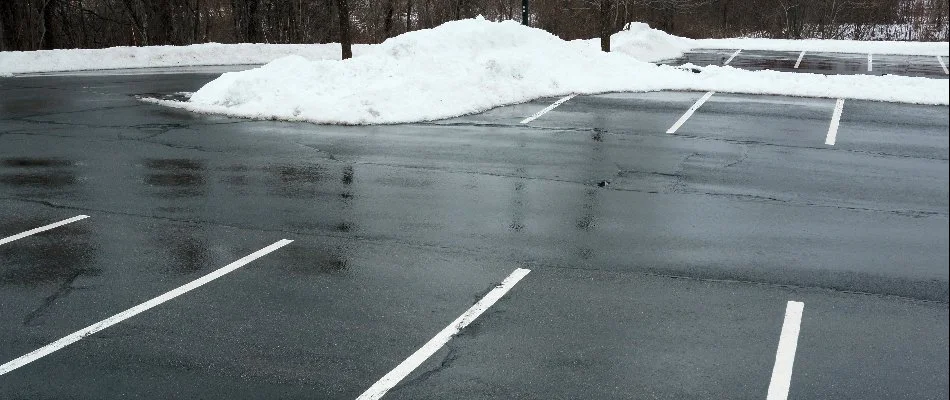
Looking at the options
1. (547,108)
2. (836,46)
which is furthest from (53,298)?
(836,46)

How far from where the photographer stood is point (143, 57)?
28594 mm

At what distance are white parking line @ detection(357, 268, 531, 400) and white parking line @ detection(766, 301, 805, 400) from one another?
1.95 m

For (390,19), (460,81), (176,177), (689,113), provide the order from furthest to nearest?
(390,19) < (460,81) < (689,113) < (176,177)

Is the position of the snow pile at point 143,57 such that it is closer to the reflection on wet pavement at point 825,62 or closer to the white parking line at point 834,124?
the reflection on wet pavement at point 825,62

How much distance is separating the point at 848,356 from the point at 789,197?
4.42 meters

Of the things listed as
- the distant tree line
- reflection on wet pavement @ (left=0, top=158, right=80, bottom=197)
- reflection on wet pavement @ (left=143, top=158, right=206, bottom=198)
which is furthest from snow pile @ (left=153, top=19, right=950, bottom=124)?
the distant tree line

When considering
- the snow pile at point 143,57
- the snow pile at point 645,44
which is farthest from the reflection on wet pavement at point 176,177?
the snow pile at point 645,44

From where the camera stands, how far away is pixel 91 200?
375 inches

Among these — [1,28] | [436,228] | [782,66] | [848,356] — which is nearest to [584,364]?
[848,356]

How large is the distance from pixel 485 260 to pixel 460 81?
9.96m

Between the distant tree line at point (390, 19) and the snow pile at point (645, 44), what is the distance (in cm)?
653

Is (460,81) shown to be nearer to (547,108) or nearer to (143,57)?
(547,108)

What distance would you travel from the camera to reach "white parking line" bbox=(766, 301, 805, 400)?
16.1 feet

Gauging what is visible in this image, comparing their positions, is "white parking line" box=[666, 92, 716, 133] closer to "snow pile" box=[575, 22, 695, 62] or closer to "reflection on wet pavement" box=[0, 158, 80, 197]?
"reflection on wet pavement" box=[0, 158, 80, 197]
